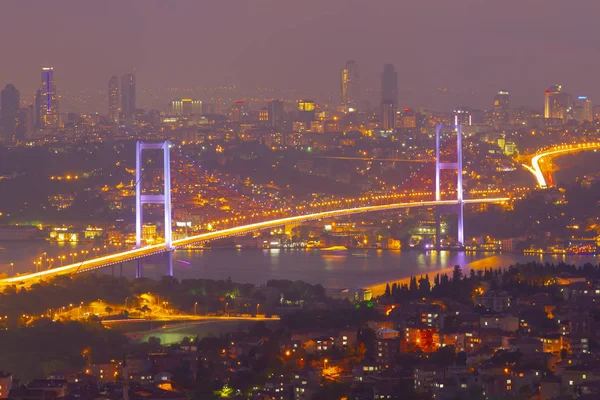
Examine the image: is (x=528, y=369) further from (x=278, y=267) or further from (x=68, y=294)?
(x=278, y=267)

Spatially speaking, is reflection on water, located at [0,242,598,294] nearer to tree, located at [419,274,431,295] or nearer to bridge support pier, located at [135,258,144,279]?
bridge support pier, located at [135,258,144,279]

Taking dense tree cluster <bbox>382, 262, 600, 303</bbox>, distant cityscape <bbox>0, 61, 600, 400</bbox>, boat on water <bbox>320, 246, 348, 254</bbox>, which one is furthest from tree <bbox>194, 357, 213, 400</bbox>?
boat on water <bbox>320, 246, 348, 254</bbox>

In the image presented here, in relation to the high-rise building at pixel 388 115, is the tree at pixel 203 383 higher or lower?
lower

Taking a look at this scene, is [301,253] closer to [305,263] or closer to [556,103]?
[305,263]

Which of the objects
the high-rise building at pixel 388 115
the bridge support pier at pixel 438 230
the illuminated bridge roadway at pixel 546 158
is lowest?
the bridge support pier at pixel 438 230

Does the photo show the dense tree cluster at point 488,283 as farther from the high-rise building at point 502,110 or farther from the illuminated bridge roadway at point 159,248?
the high-rise building at point 502,110

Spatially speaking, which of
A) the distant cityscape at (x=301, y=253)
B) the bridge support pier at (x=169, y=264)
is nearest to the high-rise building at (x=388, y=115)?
the distant cityscape at (x=301, y=253)
